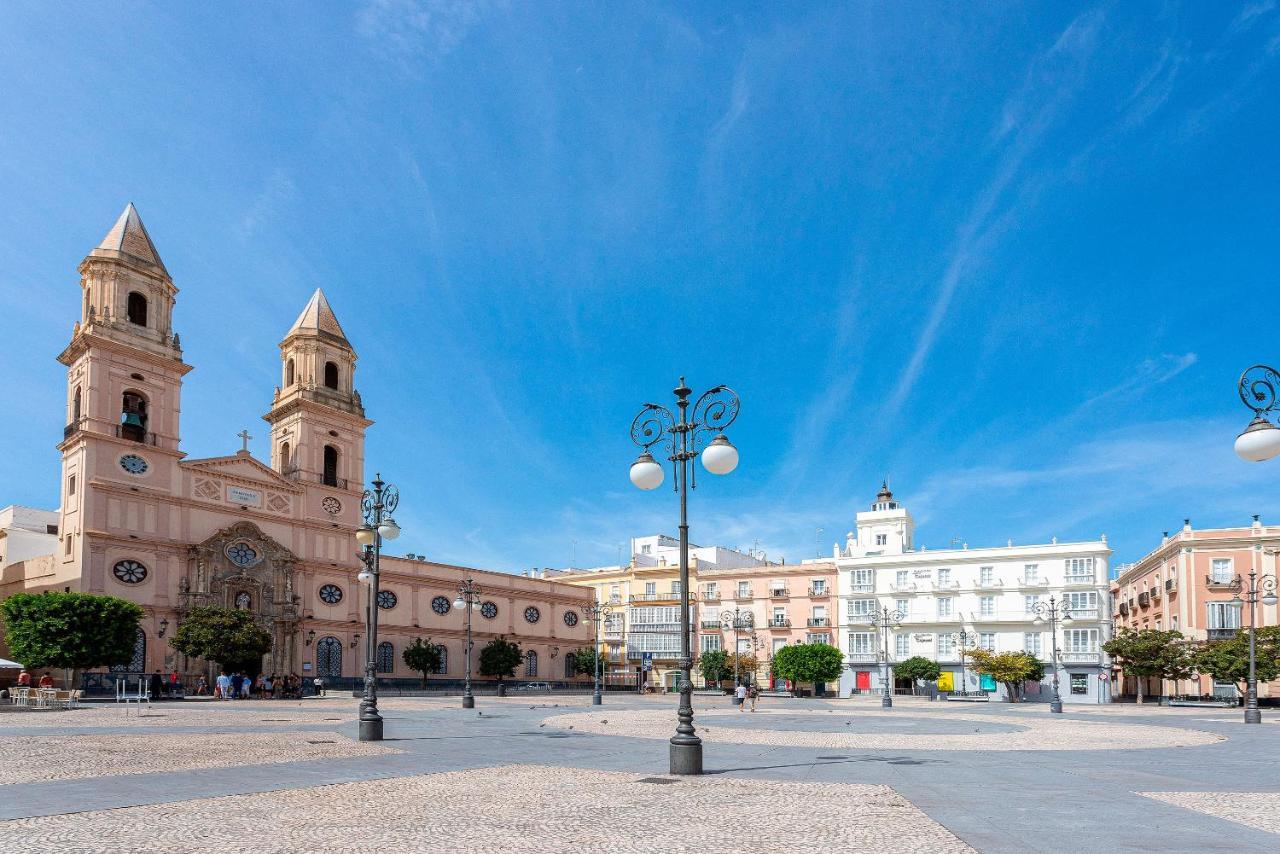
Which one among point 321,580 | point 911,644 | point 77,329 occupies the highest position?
point 77,329

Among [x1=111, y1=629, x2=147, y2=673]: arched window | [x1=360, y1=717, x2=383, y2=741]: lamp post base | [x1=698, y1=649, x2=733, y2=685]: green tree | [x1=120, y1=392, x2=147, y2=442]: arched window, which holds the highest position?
[x1=120, y1=392, x2=147, y2=442]: arched window

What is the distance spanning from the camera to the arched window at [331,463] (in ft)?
206

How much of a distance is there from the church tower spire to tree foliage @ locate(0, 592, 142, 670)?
1818 centimetres

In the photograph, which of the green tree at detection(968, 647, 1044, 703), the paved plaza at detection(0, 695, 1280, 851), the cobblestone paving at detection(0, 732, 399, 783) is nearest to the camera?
the paved plaza at detection(0, 695, 1280, 851)

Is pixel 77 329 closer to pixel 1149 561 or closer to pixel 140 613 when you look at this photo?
pixel 140 613

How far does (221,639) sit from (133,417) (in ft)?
44.4

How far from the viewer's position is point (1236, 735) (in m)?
24.7

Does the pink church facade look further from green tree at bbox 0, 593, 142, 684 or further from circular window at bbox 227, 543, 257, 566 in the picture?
green tree at bbox 0, 593, 142, 684

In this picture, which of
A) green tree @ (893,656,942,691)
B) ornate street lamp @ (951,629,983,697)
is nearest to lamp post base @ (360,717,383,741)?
green tree @ (893,656,942,691)

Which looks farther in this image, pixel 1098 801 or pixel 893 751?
pixel 893 751

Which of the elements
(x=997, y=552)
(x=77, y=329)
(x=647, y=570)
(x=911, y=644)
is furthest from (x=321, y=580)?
(x=997, y=552)

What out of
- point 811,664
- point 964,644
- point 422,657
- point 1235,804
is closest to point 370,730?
point 1235,804

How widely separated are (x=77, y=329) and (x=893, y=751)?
49.3m

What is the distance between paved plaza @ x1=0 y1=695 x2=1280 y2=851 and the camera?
9047 mm
